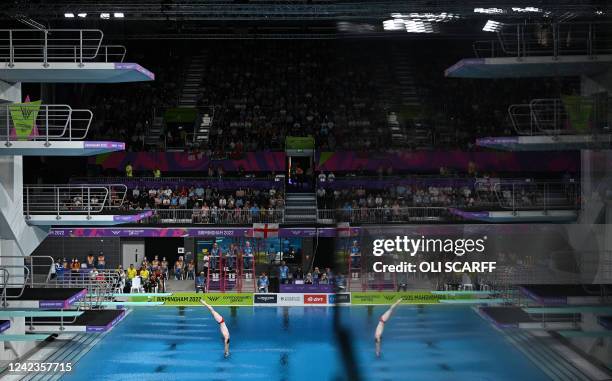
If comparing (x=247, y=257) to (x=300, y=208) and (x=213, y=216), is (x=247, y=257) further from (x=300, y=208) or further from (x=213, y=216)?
(x=300, y=208)

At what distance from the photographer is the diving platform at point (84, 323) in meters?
6.60

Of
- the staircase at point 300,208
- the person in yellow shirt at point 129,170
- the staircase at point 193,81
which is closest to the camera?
the staircase at point 193,81

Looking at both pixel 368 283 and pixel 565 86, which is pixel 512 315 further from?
pixel 565 86

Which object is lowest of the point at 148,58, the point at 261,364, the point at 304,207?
the point at 261,364

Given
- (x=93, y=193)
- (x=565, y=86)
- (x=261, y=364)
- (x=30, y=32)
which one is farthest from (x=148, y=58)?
(x=565, y=86)

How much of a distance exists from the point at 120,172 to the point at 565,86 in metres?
5.40

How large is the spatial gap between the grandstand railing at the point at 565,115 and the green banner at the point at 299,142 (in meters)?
2.60

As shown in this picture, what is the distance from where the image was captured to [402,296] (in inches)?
201

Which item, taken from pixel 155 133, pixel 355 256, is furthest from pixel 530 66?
pixel 155 133

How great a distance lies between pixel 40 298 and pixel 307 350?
2400mm

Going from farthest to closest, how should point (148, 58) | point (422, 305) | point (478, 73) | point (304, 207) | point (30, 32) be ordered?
point (304, 207) → point (148, 58) → point (30, 32) → point (422, 305) → point (478, 73)

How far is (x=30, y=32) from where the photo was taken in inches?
252

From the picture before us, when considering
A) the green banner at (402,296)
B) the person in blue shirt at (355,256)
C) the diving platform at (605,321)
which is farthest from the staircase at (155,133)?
the diving platform at (605,321)

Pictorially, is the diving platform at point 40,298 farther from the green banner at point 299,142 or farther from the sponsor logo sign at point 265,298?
the sponsor logo sign at point 265,298
